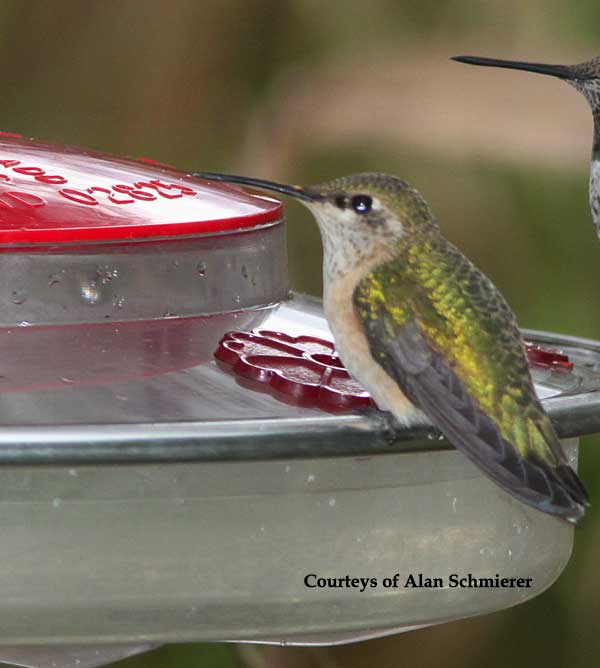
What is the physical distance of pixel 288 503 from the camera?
143cm

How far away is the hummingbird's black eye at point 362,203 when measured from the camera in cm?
181

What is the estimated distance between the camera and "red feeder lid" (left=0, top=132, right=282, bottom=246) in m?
1.68

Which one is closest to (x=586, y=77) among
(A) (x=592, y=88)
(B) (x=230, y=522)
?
(A) (x=592, y=88)

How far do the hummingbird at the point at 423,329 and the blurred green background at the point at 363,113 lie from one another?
1.22 m

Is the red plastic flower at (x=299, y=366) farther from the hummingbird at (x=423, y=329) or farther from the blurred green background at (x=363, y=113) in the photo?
the blurred green background at (x=363, y=113)

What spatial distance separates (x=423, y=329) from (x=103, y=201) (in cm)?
43

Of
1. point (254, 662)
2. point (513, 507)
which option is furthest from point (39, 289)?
point (254, 662)

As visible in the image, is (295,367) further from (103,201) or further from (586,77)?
(586,77)

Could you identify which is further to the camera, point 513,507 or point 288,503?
point 513,507

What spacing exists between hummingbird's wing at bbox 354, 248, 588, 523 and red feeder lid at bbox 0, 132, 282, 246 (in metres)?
0.23

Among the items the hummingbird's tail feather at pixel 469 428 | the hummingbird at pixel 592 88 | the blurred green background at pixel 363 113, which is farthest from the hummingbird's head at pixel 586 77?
the hummingbird's tail feather at pixel 469 428

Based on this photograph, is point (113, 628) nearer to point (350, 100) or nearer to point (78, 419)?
point (78, 419)

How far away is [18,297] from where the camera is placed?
1670 millimetres

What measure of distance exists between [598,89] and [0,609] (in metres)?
2.07
